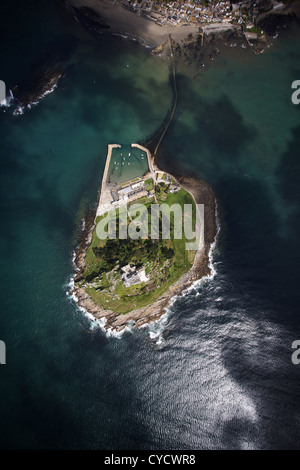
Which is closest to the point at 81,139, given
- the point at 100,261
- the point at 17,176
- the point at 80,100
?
the point at 80,100

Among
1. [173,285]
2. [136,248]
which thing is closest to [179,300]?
[173,285]

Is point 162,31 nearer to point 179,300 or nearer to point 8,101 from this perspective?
point 8,101

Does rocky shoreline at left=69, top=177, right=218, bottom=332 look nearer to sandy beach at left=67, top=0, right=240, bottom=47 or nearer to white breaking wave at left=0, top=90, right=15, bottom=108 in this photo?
white breaking wave at left=0, top=90, right=15, bottom=108

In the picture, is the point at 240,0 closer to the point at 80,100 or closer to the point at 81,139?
the point at 80,100

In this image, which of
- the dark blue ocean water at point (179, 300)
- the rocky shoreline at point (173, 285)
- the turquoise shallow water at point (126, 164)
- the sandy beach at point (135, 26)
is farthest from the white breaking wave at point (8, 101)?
the rocky shoreline at point (173, 285)

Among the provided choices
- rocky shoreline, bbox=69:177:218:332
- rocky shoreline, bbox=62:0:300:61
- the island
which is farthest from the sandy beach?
rocky shoreline, bbox=69:177:218:332

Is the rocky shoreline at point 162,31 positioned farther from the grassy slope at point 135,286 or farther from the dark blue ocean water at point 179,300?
the grassy slope at point 135,286
